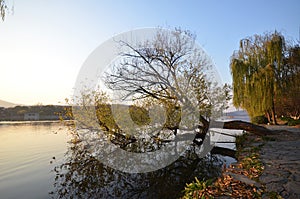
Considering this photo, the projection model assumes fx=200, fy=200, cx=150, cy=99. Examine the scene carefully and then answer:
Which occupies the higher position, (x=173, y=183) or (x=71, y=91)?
(x=71, y=91)

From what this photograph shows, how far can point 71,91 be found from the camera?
570 centimetres

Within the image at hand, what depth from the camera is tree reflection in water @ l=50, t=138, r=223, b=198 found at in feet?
11.5

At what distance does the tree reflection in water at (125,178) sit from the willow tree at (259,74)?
6798mm

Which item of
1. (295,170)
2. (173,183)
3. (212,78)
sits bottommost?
(173,183)

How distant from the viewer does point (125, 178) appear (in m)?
4.24

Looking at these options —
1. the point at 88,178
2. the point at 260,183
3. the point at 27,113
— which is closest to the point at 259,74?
the point at 260,183

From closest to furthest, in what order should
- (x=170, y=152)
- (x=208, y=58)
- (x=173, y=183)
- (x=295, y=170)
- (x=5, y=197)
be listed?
(x=295, y=170), (x=5, y=197), (x=173, y=183), (x=170, y=152), (x=208, y=58)

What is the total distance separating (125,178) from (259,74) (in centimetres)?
968

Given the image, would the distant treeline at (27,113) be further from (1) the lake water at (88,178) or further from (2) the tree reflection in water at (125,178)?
(2) the tree reflection in water at (125,178)

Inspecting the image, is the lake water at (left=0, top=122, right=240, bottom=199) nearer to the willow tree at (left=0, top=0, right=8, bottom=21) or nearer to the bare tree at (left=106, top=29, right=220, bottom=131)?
the bare tree at (left=106, top=29, right=220, bottom=131)

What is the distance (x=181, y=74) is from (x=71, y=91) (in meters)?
3.40

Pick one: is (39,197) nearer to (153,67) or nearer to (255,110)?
(153,67)

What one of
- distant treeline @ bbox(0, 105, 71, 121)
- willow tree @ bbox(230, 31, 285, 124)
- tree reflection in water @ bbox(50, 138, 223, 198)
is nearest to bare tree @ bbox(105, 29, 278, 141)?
tree reflection in water @ bbox(50, 138, 223, 198)

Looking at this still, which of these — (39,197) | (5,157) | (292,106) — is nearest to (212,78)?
(39,197)
